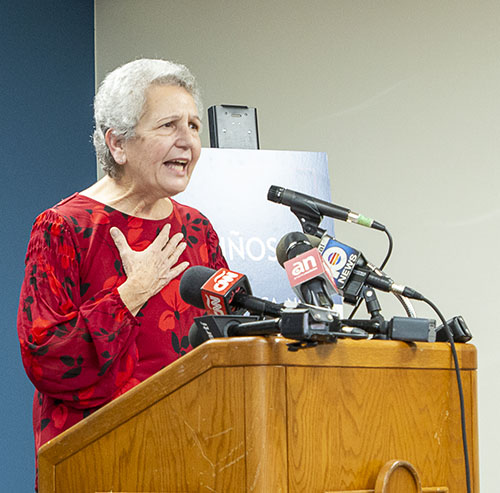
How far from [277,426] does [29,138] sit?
3344mm

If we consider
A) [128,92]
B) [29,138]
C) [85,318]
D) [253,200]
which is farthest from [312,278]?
[29,138]

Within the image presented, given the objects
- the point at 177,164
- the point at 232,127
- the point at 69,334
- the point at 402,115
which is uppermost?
the point at 402,115

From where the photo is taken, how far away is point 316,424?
1.03 metres

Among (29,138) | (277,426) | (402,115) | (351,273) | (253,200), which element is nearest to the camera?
(277,426)

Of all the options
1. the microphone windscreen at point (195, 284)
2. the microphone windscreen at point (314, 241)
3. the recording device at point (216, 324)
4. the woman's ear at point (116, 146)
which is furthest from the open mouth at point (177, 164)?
the recording device at point (216, 324)

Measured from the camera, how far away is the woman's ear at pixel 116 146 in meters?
1.85

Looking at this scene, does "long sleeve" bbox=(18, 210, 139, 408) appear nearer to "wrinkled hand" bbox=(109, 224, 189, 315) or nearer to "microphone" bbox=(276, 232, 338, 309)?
"wrinkled hand" bbox=(109, 224, 189, 315)

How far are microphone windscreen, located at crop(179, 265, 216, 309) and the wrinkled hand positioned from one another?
383mm

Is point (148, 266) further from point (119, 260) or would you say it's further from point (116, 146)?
point (116, 146)

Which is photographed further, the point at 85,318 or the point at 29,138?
the point at 29,138

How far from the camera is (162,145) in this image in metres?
1.82

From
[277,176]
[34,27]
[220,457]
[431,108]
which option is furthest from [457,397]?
[34,27]

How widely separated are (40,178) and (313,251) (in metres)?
3.08

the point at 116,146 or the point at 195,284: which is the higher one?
the point at 116,146
